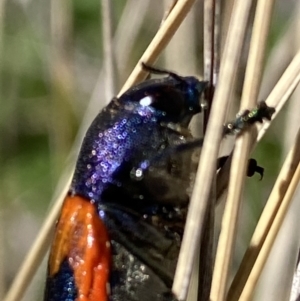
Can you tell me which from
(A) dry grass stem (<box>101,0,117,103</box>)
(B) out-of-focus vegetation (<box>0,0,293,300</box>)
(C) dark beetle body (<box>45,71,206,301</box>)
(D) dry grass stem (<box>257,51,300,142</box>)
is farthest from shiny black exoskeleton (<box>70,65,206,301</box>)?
(B) out-of-focus vegetation (<box>0,0,293,300</box>)

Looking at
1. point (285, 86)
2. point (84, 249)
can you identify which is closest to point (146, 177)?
point (84, 249)

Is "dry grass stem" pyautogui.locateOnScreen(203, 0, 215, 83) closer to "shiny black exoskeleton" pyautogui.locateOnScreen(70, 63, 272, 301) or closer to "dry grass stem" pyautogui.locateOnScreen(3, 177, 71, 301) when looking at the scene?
"shiny black exoskeleton" pyautogui.locateOnScreen(70, 63, 272, 301)

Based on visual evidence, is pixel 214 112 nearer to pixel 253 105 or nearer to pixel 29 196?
pixel 253 105

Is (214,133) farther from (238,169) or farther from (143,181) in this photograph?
(143,181)

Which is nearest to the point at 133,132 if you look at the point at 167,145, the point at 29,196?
the point at 167,145

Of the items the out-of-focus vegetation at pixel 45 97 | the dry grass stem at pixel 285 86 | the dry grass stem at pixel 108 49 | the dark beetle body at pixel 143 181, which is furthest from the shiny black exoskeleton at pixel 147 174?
the out-of-focus vegetation at pixel 45 97

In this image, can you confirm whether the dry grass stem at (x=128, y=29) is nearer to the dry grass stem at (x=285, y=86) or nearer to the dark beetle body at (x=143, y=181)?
the dark beetle body at (x=143, y=181)
